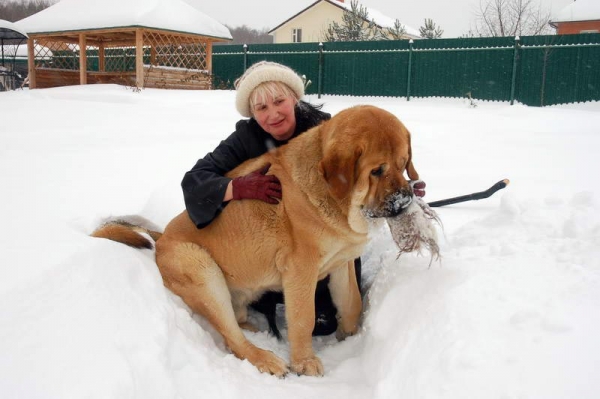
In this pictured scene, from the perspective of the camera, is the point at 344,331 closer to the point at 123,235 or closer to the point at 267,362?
the point at 267,362

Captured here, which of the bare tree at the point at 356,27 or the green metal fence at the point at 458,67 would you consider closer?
the green metal fence at the point at 458,67

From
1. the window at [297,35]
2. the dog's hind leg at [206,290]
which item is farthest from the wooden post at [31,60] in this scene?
the window at [297,35]

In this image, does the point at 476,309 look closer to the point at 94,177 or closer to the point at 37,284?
the point at 37,284

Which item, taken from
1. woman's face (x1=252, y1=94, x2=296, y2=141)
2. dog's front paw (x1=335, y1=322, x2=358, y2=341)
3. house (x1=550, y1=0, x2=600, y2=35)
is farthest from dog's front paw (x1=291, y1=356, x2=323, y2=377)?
house (x1=550, y1=0, x2=600, y2=35)

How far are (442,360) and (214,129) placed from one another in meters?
7.53

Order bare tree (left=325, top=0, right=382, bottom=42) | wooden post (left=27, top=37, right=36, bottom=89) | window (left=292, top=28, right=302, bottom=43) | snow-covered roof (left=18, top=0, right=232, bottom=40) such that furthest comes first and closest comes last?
window (left=292, top=28, right=302, bottom=43) → bare tree (left=325, top=0, right=382, bottom=42) → wooden post (left=27, top=37, right=36, bottom=89) → snow-covered roof (left=18, top=0, right=232, bottom=40)

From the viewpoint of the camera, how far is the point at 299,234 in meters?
2.66

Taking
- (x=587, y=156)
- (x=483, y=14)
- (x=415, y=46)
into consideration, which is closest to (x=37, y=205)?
(x=587, y=156)

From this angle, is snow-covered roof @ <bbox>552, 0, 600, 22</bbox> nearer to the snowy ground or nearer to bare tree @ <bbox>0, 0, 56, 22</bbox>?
the snowy ground

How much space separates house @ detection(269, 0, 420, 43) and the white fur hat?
34168 mm

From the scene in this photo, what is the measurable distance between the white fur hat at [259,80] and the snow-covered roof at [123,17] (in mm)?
14015

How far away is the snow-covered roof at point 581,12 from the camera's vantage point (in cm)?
2755

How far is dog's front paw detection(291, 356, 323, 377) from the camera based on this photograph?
2.68 m

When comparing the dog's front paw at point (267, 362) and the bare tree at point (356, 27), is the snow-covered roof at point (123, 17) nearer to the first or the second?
the bare tree at point (356, 27)
